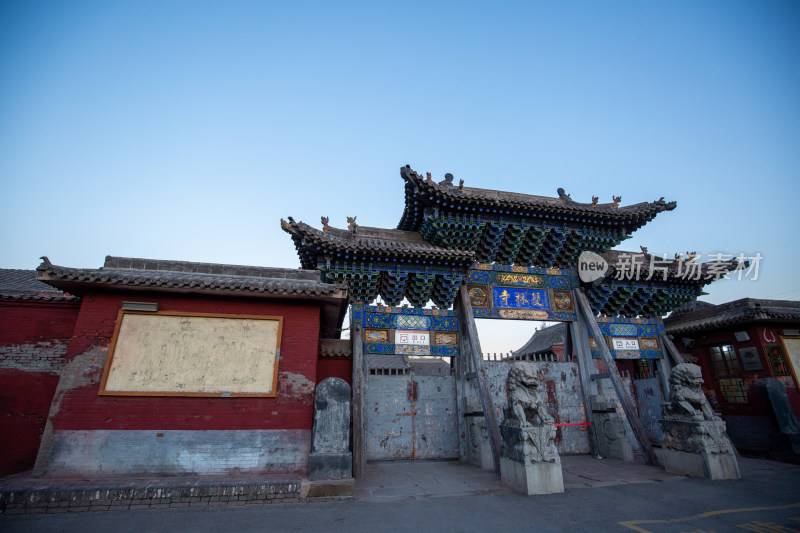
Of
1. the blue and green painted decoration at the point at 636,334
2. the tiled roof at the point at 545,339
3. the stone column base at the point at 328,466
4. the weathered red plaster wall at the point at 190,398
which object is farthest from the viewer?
the tiled roof at the point at 545,339

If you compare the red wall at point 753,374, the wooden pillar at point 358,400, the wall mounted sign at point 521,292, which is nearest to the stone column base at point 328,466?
the wooden pillar at point 358,400

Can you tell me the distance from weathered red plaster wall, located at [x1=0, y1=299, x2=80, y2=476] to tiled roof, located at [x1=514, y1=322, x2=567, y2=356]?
2372 centimetres

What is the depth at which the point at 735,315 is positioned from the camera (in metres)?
11.5

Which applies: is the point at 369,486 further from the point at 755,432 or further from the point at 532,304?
the point at 755,432

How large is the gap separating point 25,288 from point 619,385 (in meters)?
14.8

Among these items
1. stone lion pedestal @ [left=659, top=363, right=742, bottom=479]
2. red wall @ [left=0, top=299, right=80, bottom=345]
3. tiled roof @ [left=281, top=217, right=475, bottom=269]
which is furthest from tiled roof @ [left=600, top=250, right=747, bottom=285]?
red wall @ [left=0, top=299, right=80, bottom=345]

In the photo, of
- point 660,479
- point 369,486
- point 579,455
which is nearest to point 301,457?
point 369,486

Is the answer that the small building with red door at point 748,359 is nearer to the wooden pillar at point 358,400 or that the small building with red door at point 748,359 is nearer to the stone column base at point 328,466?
the wooden pillar at point 358,400

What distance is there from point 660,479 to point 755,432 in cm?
642

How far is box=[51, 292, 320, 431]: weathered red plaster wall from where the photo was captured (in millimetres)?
6688

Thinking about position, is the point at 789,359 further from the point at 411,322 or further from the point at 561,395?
the point at 411,322

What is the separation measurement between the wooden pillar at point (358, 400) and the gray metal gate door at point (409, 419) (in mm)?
718

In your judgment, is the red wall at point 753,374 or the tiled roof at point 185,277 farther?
the red wall at point 753,374

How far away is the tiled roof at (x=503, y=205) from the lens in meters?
10.3
